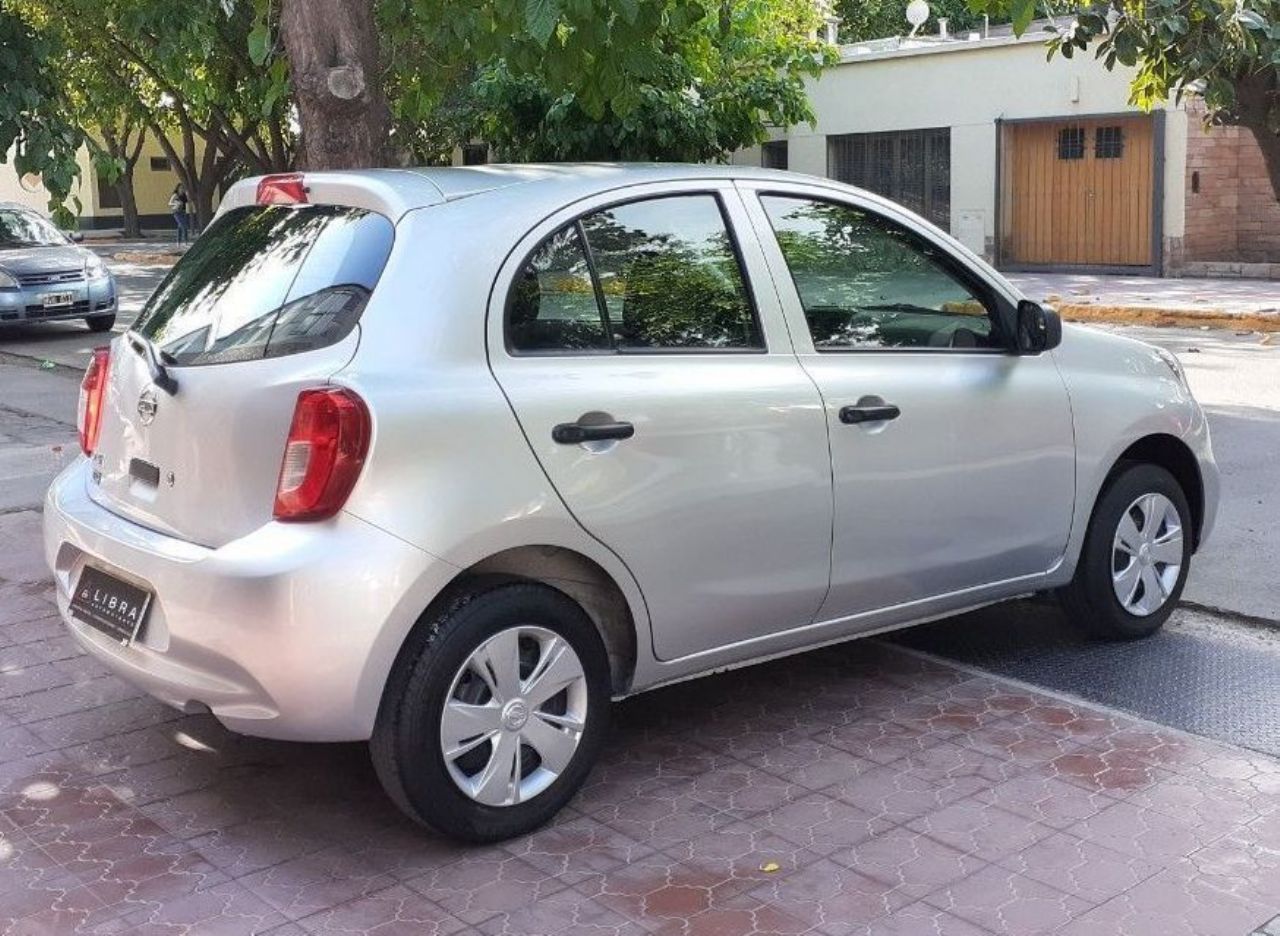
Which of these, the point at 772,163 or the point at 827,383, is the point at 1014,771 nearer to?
the point at 827,383

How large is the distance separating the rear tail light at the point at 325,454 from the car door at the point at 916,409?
151 centimetres

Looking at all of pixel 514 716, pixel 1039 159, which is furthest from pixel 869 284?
pixel 1039 159

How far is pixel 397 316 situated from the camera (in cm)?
415

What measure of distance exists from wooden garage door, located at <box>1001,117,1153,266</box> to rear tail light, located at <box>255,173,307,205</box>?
22.8 meters

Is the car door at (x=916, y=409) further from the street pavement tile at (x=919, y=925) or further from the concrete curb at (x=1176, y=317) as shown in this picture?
the concrete curb at (x=1176, y=317)

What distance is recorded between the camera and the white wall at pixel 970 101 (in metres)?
25.7

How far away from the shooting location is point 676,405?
452 cm

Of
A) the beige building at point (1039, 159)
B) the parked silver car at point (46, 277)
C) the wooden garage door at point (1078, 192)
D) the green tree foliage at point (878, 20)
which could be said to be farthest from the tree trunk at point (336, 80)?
the green tree foliage at point (878, 20)

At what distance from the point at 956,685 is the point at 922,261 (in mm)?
1446

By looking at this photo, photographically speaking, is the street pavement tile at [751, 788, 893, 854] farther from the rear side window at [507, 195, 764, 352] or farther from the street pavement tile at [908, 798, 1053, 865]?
the rear side window at [507, 195, 764, 352]

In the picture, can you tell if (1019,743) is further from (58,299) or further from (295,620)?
(58,299)

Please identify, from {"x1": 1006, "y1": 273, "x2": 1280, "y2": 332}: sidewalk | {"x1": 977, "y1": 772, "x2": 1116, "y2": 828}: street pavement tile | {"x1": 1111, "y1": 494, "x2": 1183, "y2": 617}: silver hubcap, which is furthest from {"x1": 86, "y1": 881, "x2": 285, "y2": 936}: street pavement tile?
{"x1": 1006, "y1": 273, "x2": 1280, "y2": 332}: sidewalk

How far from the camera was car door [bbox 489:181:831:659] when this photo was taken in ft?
14.3

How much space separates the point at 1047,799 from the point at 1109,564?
57.5 inches
